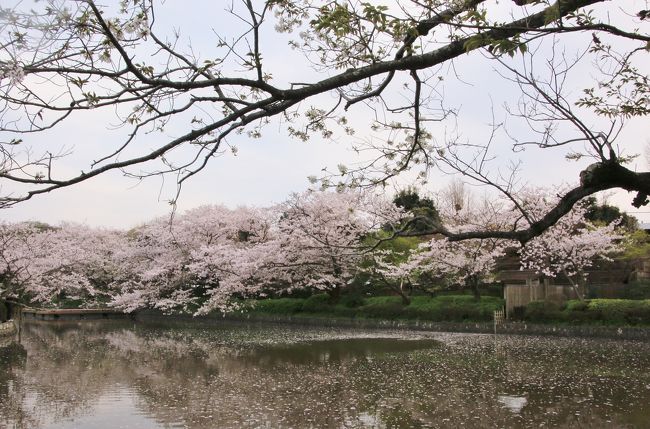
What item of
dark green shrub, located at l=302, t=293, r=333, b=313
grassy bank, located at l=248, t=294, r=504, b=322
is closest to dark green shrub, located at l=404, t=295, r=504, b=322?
grassy bank, located at l=248, t=294, r=504, b=322

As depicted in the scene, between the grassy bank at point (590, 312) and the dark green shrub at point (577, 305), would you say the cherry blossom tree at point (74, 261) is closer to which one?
the grassy bank at point (590, 312)

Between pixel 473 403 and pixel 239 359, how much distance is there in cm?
755

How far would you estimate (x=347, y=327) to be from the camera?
24.9 m

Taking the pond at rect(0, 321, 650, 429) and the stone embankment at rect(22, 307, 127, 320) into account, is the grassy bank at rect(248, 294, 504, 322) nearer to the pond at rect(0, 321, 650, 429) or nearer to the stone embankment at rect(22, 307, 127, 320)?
the pond at rect(0, 321, 650, 429)

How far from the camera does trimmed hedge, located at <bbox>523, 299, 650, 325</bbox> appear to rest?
18.7 m

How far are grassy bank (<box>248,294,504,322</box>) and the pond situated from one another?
9.52 feet

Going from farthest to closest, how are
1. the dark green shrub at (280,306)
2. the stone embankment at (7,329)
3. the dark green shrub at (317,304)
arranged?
the dark green shrub at (280,306) → the dark green shrub at (317,304) → the stone embankment at (7,329)

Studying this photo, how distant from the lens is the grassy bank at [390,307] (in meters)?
22.8

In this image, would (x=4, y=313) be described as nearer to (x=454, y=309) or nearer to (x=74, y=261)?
(x=74, y=261)

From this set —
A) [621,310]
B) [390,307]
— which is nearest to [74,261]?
[390,307]

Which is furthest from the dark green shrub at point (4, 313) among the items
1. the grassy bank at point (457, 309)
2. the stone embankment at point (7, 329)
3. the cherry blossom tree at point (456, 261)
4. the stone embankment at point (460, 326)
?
the cherry blossom tree at point (456, 261)

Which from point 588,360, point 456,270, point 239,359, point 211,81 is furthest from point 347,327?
point 211,81

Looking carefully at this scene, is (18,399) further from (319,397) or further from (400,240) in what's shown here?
(400,240)

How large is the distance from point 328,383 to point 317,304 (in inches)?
648
